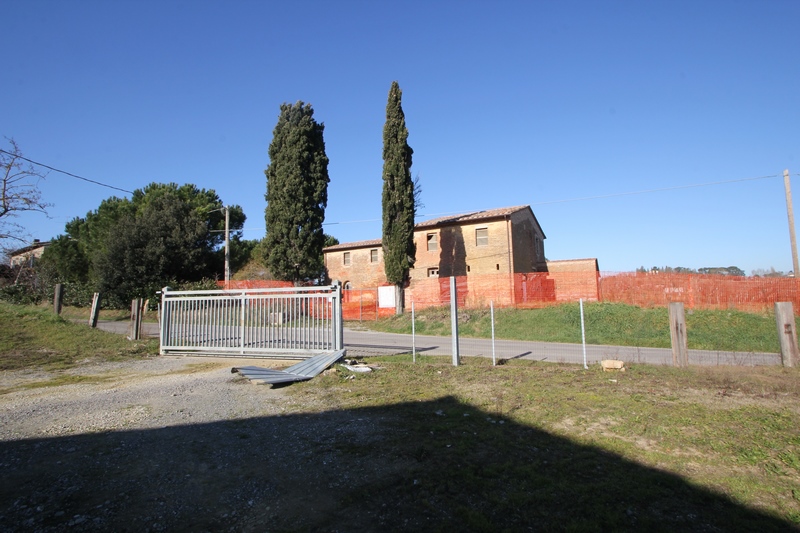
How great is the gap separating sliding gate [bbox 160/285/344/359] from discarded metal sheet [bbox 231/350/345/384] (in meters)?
1.17

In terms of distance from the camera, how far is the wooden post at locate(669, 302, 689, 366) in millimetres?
10047

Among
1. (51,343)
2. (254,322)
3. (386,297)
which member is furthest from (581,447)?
(386,297)

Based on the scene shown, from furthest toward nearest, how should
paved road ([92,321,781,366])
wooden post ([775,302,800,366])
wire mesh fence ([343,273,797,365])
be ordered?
wire mesh fence ([343,273,797,365])
paved road ([92,321,781,366])
wooden post ([775,302,800,366])

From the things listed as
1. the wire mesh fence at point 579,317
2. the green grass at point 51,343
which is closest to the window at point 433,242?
the wire mesh fence at point 579,317

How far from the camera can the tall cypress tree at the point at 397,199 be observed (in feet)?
95.8

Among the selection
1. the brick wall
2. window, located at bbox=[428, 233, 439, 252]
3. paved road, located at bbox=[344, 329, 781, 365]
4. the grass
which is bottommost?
paved road, located at bbox=[344, 329, 781, 365]

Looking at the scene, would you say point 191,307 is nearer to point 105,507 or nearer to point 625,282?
point 105,507

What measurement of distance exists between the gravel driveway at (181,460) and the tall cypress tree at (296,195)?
21.8 metres

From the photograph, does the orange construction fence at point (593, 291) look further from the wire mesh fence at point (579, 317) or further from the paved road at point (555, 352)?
the paved road at point (555, 352)

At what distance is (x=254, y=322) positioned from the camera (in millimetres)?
12492

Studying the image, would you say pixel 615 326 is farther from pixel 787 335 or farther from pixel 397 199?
pixel 397 199

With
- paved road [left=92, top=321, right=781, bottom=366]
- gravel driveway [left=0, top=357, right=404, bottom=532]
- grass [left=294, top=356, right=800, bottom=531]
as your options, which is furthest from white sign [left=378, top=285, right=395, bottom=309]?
gravel driveway [left=0, top=357, right=404, bottom=532]

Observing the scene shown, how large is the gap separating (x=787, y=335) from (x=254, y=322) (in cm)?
1231

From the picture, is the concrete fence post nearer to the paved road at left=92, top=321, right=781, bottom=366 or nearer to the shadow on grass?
the paved road at left=92, top=321, right=781, bottom=366
